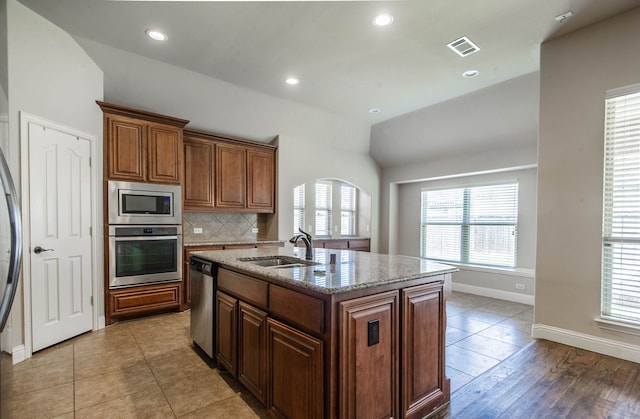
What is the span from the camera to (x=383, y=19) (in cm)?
278

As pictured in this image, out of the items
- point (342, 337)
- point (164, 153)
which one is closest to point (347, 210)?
point (164, 153)

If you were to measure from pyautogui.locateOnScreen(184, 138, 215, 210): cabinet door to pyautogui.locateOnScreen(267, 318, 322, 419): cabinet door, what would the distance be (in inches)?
122

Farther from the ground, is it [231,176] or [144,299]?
[231,176]

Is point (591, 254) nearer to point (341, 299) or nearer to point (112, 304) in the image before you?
point (341, 299)

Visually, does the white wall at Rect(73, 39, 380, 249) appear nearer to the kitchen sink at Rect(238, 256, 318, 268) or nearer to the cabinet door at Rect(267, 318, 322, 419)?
the kitchen sink at Rect(238, 256, 318, 268)

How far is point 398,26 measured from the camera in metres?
2.89

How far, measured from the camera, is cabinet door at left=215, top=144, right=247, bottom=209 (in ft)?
15.4

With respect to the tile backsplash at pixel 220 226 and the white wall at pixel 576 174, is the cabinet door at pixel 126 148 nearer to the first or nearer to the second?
the tile backsplash at pixel 220 226

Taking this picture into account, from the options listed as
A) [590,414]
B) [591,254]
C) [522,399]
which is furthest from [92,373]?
[591,254]

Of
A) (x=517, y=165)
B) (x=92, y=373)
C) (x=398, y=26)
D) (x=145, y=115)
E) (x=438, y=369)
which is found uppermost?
(x=398, y=26)

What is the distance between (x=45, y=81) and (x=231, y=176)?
7.82 feet

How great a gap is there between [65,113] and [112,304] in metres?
2.15

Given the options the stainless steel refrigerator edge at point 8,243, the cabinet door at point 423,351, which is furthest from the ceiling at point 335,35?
the cabinet door at point 423,351

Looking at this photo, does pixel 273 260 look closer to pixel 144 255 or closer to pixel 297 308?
pixel 297 308
